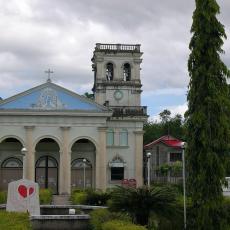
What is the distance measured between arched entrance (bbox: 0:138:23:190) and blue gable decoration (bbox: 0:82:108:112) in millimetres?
3958

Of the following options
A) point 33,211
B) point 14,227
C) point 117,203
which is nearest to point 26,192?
point 33,211

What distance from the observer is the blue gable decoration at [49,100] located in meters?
50.6

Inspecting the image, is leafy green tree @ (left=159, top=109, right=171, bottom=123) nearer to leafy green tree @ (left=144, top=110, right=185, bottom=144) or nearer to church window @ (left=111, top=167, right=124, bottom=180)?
leafy green tree @ (left=144, top=110, right=185, bottom=144)

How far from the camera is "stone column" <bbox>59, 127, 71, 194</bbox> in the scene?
1960 inches

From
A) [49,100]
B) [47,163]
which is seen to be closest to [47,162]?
[47,163]

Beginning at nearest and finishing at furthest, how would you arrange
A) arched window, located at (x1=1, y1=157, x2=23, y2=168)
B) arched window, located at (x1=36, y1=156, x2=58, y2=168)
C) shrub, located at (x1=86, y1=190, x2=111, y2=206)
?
shrub, located at (x1=86, y1=190, x2=111, y2=206) → arched window, located at (x1=1, y1=157, x2=23, y2=168) → arched window, located at (x1=36, y1=156, x2=58, y2=168)

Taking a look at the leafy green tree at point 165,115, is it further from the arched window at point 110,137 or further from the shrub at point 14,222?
the shrub at point 14,222

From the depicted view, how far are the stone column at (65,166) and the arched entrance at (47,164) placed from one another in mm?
2805

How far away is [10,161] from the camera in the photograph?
52.9 metres

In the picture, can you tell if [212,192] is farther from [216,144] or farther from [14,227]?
[14,227]

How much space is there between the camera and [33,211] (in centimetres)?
2306

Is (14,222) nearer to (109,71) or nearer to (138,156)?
(138,156)

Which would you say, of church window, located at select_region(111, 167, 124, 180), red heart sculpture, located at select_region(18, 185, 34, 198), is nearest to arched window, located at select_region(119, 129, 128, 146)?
church window, located at select_region(111, 167, 124, 180)

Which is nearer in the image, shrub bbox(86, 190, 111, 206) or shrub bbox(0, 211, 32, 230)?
shrub bbox(0, 211, 32, 230)
